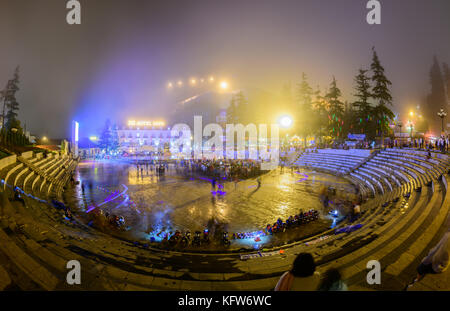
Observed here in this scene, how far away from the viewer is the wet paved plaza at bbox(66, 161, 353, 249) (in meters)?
10.6

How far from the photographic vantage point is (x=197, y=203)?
14.2 metres

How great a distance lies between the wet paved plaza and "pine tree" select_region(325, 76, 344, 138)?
82.9 ft

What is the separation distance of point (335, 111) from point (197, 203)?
124ft

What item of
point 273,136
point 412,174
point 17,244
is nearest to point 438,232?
point 412,174

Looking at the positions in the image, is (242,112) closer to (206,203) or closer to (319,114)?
(319,114)

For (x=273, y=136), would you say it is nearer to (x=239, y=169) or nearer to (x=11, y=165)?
(x=239, y=169)

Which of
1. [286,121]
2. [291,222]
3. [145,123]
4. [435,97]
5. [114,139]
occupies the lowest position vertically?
[291,222]

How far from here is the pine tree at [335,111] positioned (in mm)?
39906

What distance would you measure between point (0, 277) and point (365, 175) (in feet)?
81.6

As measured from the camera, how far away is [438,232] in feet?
19.1

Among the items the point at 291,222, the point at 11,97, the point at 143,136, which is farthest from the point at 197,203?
the point at 143,136

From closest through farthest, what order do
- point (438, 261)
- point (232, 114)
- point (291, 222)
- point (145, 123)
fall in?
point (438, 261), point (291, 222), point (232, 114), point (145, 123)
